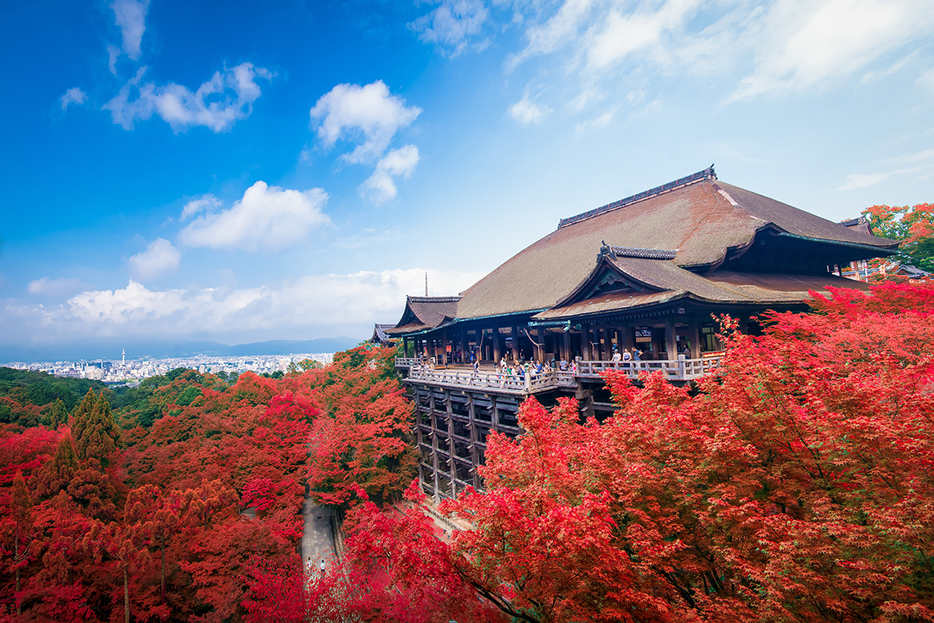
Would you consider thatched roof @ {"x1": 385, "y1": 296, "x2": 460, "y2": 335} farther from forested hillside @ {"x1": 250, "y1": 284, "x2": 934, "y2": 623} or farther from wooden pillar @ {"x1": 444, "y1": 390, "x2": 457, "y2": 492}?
forested hillside @ {"x1": 250, "y1": 284, "x2": 934, "y2": 623}

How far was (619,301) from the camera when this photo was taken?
52.5 feet

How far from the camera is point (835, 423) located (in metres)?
6.89

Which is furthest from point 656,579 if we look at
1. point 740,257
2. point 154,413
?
point 154,413

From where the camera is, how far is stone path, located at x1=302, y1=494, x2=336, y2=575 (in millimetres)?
22217

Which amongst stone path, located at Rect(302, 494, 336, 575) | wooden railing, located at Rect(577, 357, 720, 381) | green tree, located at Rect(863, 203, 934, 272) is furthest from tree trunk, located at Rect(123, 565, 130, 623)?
green tree, located at Rect(863, 203, 934, 272)

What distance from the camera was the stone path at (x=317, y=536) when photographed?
22.2 meters

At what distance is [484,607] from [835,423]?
8.10m

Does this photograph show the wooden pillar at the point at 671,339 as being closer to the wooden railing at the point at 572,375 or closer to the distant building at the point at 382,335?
the wooden railing at the point at 572,375

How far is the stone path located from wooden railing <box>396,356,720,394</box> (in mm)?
11273

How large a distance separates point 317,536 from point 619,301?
23047 millimetres

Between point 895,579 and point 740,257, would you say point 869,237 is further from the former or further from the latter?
point 895,579

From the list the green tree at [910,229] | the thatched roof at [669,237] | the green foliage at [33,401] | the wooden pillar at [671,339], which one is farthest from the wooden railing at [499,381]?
the green foliage at [33,401]

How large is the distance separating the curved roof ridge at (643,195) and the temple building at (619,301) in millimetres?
81

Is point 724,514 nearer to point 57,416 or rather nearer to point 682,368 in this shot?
point 682,368
